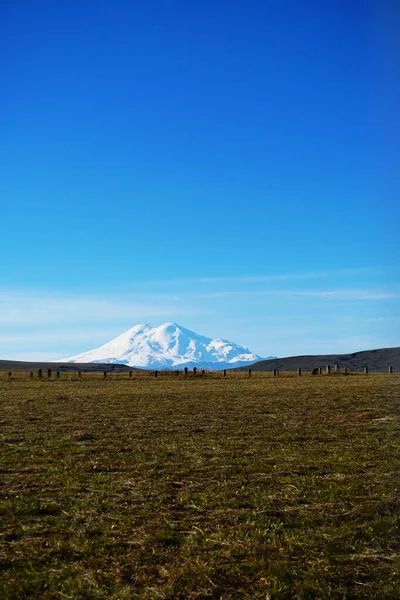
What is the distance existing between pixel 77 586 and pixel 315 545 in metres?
3.82

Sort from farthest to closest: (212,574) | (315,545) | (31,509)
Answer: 1. (31,509)
2. (315,545)
3. (212,574)

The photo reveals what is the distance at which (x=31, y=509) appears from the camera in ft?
36.8

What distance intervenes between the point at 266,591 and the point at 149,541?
8.22ft

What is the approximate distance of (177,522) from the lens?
1038 centimetres

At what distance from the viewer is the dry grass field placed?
25.8ft

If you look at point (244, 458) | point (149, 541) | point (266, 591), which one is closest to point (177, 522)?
point (149, 541)

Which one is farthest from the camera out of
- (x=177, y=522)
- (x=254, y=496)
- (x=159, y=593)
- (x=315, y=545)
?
(x=254, y=496)

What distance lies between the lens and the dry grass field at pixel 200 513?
7.86 meters

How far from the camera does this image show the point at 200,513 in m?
11.0

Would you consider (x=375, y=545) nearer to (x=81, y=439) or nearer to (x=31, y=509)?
(x=31, y=509)

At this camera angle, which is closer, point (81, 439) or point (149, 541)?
point (149, 541)

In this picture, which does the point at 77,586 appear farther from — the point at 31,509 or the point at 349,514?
the point at 349,514

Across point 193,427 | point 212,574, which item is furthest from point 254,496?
point 193,427

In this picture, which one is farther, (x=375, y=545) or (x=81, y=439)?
(x=81, y=439)
